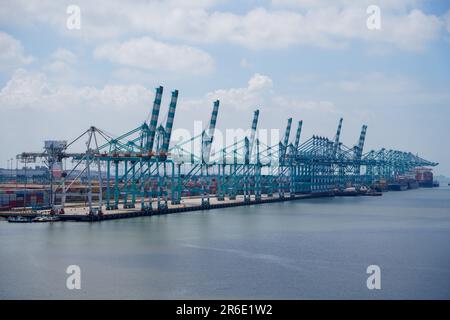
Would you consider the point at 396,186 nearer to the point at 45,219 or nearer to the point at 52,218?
the point at 52,218

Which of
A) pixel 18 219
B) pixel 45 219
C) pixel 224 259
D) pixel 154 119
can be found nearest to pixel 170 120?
pixel 154 119

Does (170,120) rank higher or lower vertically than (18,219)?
higher

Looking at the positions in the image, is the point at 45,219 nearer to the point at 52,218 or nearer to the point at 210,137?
the point at 52,218

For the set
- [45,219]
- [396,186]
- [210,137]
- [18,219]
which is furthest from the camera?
[396,186]

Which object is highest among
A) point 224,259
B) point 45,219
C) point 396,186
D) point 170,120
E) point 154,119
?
point 170,120

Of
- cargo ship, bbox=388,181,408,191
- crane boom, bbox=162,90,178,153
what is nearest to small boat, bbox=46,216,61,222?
crane boom, bbox=162,90,178,153

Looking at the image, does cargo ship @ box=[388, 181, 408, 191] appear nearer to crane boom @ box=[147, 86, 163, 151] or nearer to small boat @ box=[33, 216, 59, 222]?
crane boom @ box=[147, 86, 163, 151]

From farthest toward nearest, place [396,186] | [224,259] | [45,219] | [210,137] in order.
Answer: [396,186] < [210,137] < [45,219] < [224,259]

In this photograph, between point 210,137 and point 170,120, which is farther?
point 210,137
